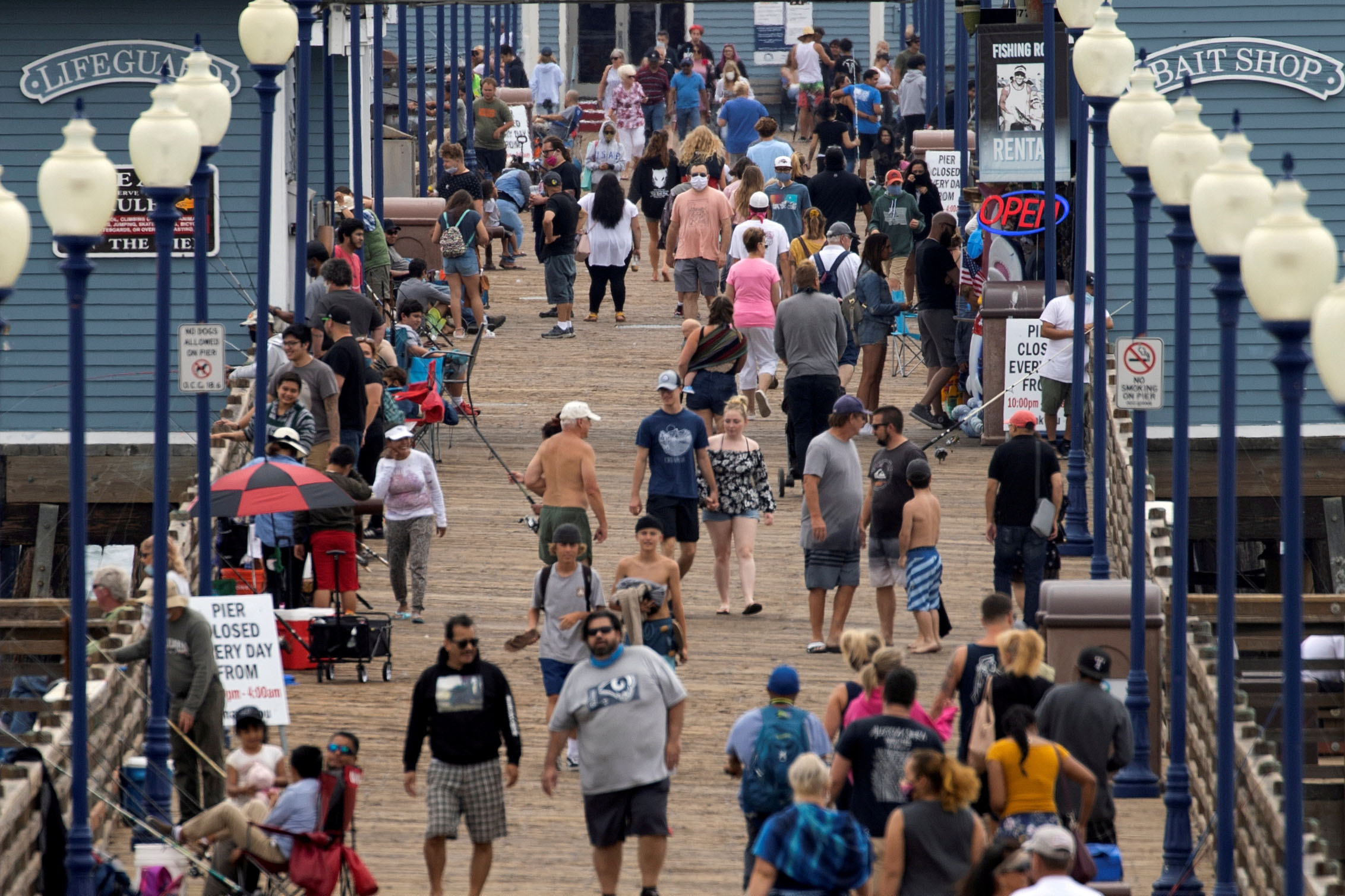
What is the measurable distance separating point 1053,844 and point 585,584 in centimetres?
450

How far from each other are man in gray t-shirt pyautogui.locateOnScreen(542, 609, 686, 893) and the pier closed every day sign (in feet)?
7.77

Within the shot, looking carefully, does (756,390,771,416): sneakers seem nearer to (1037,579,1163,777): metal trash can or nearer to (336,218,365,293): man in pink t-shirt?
(336,218,365,293): man in pink t-shirt

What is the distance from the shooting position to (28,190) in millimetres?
22344

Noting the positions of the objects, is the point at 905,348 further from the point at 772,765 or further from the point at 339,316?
the point at 772,765

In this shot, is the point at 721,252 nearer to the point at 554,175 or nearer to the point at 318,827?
the point at 554,175

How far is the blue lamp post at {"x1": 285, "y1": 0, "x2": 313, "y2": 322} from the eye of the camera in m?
17.5

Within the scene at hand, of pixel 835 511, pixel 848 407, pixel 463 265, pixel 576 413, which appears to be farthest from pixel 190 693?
pixel 463 265

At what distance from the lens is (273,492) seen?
1362 centimetres

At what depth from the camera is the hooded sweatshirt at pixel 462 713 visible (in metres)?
10.5

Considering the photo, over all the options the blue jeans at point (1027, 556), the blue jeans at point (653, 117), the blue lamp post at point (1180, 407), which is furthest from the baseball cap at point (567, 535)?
the blue jeans at point (653, 117)

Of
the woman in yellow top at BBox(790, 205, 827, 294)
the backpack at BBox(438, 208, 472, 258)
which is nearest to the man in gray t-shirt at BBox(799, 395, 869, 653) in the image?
the woman in yellow top at BBox(790, 205, 827, 294)

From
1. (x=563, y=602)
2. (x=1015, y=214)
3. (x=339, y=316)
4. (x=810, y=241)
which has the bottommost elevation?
(x=563, y=602)

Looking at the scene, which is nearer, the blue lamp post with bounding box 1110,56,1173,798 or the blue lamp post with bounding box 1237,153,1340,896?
the blue lamp post with bounding box 1237,153,1340,896

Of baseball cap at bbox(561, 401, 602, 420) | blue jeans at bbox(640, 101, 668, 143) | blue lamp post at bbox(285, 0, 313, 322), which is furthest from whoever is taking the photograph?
blue jeans at bbox(640, 101, 668, 143)
